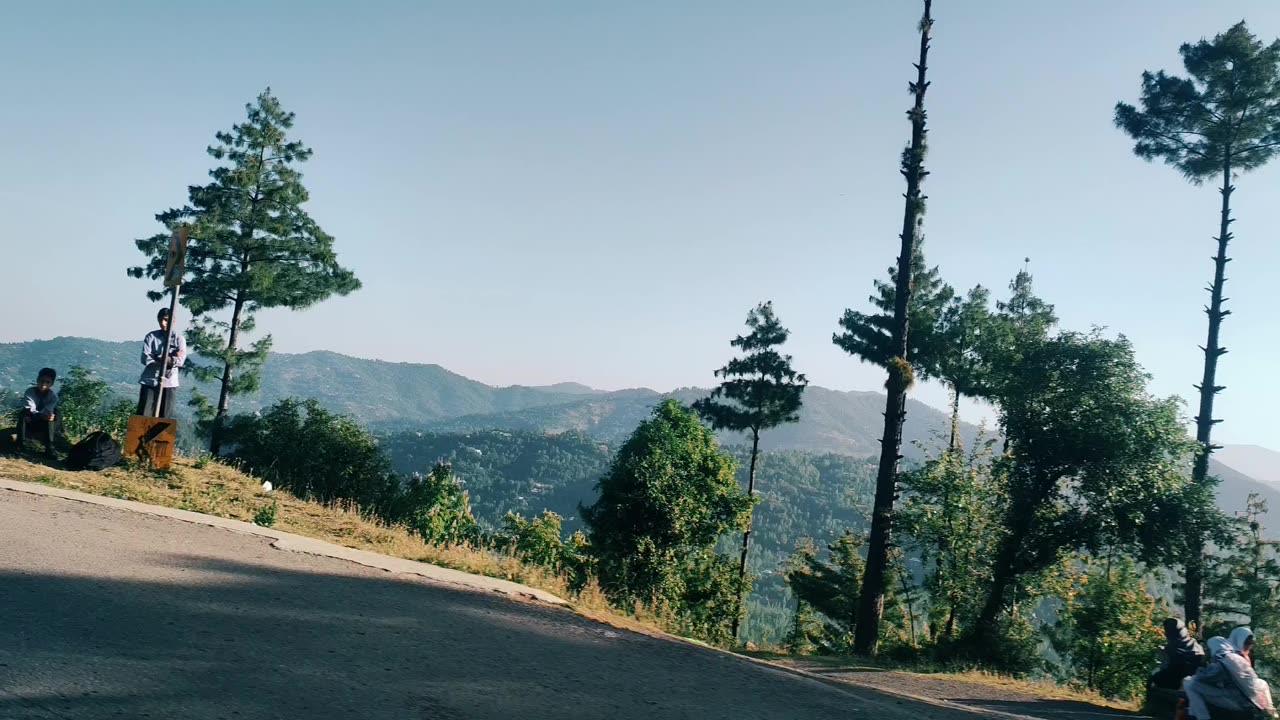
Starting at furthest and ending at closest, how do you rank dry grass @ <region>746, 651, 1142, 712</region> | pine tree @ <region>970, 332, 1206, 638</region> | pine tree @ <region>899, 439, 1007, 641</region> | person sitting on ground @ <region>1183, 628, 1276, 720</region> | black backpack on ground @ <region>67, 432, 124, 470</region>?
1. pine tree @ <region>899, 439, 1007, 641</region>
2. pine tree @ <region>970, 332, 1206, 638</region>
3. dry grass @ <region>746, 651, 1142, 712</region>
4. black backpack on ground @ <region>67, 432, 124, 470</region>
5. person sitting on ground @ <region>1183, 628, 1276, 720</region>

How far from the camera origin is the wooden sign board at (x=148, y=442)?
40.5ft

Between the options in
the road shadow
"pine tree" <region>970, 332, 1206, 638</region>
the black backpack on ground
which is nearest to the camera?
the road shadow

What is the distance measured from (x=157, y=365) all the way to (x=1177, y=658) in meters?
16.1

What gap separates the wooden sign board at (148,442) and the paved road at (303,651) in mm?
3991

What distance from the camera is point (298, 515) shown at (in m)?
11.9

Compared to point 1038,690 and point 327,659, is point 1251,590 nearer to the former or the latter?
point 1038,690

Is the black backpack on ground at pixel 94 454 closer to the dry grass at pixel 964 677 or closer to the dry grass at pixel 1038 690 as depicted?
the dry grass at pixel 964 677

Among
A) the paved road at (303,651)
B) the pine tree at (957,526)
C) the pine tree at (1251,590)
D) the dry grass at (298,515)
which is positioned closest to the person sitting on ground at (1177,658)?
the paved road at (303,651)

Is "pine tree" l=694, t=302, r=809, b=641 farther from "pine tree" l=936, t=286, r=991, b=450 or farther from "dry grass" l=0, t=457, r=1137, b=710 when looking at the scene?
"dry grass" l=0, t=457, r=1137, b=710

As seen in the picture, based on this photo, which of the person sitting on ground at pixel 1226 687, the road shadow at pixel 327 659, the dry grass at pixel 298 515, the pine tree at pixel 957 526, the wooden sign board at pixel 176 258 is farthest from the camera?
the pine tree at pixel 957 526

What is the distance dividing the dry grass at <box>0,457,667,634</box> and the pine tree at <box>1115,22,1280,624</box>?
21271 millimetres

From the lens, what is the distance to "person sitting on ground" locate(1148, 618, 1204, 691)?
33.2 ft

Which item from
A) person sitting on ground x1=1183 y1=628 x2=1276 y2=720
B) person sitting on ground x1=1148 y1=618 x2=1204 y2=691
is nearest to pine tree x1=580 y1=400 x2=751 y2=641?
person sitting on ground x1=1148 y1=618 x2=1204 y2=691

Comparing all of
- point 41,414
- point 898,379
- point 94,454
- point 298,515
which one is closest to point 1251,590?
point 898,379
